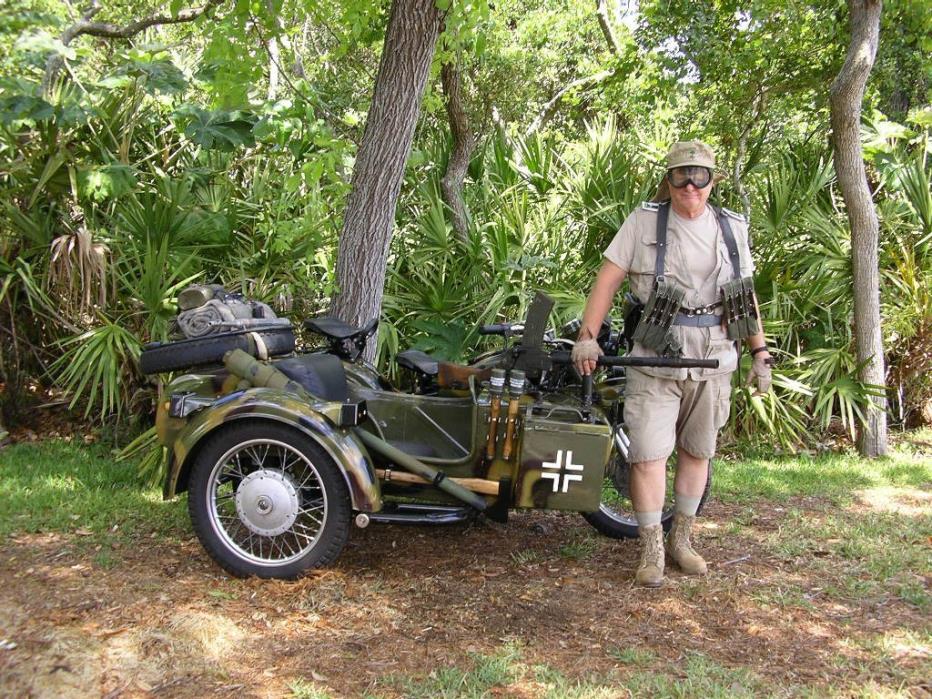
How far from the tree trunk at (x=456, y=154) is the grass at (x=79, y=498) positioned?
3074mm

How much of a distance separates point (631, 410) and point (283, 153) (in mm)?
3927

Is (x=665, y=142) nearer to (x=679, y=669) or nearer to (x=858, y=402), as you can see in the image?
(x=858, y=402)

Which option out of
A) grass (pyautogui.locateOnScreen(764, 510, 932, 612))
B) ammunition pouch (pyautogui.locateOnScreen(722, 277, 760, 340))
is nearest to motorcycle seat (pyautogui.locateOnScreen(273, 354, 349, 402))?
ammunition pouch (pyautogui.locateOnScreen(722, 277, 760, 340))

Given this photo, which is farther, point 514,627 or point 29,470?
point 29,470

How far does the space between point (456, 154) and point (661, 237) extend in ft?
11.4

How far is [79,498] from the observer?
541 cm

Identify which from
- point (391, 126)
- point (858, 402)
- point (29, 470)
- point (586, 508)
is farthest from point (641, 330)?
point (29, 470)

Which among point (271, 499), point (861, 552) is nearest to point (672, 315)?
point (861, 552)

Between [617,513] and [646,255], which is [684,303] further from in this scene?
[617,513]

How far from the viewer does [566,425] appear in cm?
397

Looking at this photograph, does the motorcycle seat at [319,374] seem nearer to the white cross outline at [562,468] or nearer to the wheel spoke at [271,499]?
the wheel spoke at [271,499]

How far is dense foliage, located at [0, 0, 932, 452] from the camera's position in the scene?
6.29 m

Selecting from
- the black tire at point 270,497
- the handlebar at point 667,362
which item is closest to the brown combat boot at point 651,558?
the handlebar at point 667,362

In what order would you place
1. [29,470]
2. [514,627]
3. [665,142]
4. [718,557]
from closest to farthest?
[514,627] → [718,557] → [29,470] → [665,142]
